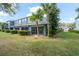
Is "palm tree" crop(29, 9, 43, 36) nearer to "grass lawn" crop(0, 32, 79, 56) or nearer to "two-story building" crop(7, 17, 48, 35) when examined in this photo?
"two-story building" crop(7, 17, 48, 35)

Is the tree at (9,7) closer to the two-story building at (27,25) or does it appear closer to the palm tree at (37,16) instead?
the two-story building at (27,25)

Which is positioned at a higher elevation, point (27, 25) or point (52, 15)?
point (52, 15)

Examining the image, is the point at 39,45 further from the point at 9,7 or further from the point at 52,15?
the point at 9,7

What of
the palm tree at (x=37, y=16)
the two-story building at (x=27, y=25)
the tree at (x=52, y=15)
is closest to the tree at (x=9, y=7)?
the two-story building at (x=27, y=25)

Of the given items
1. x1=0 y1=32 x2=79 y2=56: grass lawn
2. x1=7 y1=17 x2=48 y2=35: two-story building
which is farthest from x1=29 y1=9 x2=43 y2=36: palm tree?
x1=0 y1=32 x2=79 y2=56: grass lawn

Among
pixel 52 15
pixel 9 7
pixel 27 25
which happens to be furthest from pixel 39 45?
pixel 9 7

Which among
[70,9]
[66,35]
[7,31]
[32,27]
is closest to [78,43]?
[66,35]

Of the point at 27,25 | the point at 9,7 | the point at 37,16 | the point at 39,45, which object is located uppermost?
the point at 9,7
